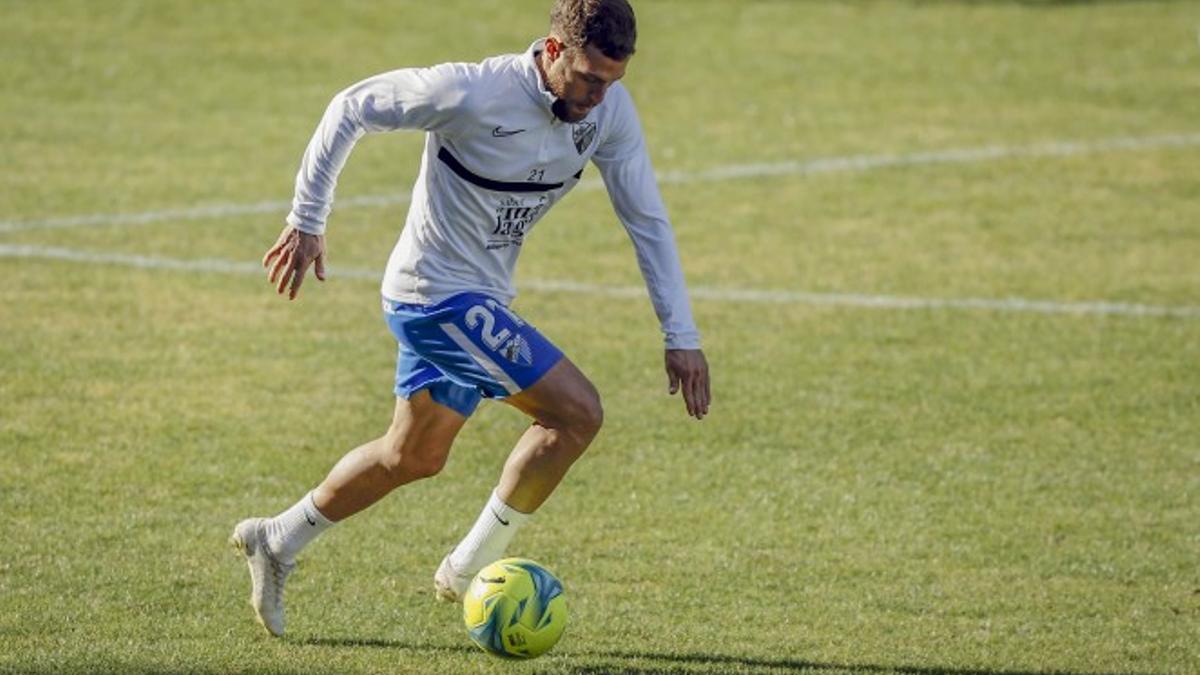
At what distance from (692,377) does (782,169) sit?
353 inches

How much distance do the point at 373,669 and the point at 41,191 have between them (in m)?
8.64

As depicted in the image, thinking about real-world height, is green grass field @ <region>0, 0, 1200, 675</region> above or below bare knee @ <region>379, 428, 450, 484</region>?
below

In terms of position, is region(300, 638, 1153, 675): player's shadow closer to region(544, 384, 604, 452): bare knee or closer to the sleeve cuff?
region(544, 384, 604, 452): bare knee

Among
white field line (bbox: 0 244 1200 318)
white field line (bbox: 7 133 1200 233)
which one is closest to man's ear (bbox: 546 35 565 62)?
white field line (bbox: 0 244 1200 318)

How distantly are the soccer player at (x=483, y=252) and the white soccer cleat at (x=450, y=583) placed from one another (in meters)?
0.04

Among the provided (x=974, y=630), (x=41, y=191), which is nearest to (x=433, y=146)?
(x=974, y=630)

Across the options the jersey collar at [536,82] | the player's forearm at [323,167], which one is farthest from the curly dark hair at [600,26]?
the player's forearm at [323,167]

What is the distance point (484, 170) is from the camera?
7676 millimetres

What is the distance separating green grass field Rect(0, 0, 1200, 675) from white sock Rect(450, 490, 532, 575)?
0.78 feet

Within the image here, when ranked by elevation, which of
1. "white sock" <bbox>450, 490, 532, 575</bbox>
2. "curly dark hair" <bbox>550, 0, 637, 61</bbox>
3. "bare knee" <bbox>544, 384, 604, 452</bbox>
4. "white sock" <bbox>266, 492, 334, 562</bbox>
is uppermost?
"curly dark hair" <bbox>550, 0, 637, 61</bbox>

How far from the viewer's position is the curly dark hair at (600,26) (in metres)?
7.34

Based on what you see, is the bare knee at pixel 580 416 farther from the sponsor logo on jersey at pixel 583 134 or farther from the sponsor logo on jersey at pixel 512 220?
the sponsor logo on jersey at pixel 583 134

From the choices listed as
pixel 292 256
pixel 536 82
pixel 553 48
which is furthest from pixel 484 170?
pixel 292 256

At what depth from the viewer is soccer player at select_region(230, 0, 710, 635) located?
7.47 m
